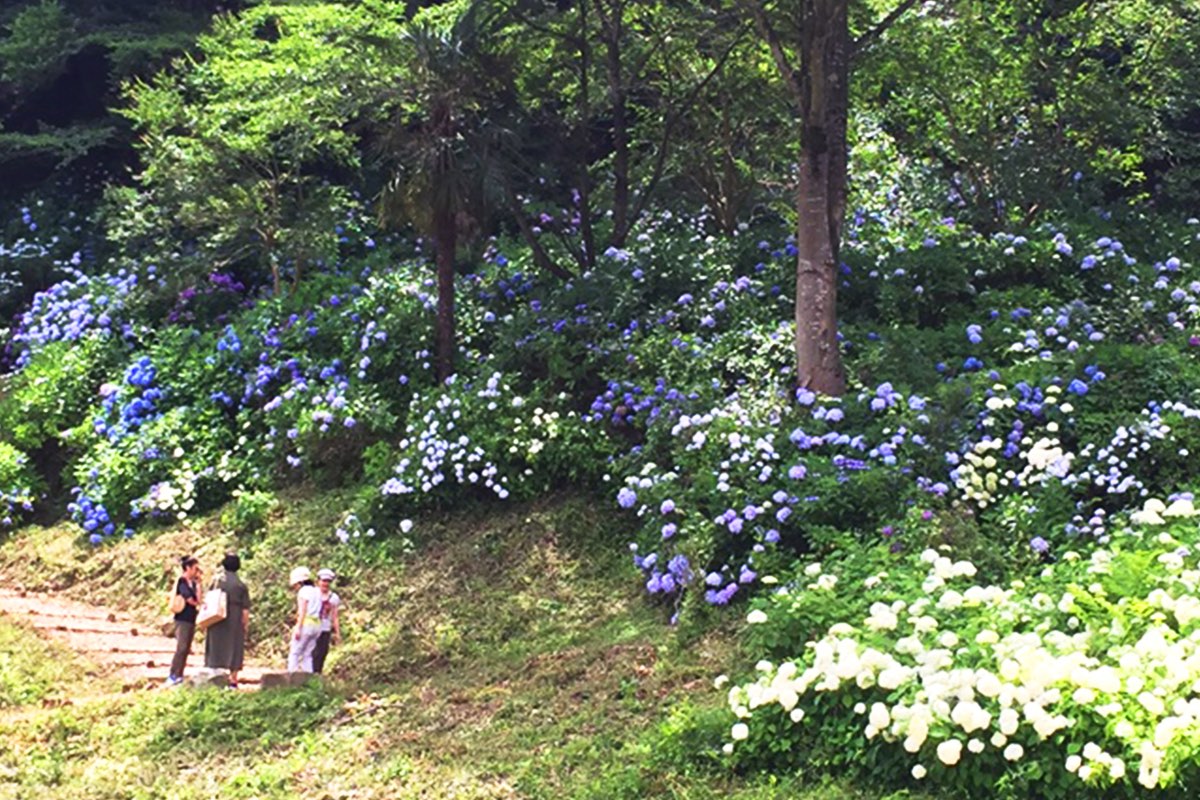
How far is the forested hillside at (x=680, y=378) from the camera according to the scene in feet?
17.8

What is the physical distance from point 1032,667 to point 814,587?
1.83 m

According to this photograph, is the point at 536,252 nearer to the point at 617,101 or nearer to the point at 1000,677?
the point at 617,101

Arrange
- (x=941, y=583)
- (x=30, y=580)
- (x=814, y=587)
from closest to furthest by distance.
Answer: (x=941, y=583), (x=814, y=587), (x=30, y=580)

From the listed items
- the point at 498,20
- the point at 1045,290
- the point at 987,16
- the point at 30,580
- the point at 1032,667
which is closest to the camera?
the point at 1032,667

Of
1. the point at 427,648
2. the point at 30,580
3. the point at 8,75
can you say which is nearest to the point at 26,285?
the point at 8,75

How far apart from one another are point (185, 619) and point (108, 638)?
4.88 ft

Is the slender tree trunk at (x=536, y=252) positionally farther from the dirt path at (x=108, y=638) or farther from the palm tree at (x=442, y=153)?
the dirt path at (x=108, y=638)

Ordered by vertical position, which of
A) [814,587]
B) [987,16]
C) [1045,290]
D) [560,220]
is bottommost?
[814,587]

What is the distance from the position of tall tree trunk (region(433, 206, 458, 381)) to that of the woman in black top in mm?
3468

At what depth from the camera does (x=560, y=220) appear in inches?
564

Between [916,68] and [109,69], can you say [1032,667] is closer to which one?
[916,68]

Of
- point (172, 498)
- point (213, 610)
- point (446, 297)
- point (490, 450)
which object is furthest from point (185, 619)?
point (446, 297)

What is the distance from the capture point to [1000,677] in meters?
4.71

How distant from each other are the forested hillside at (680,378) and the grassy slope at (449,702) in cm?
5
